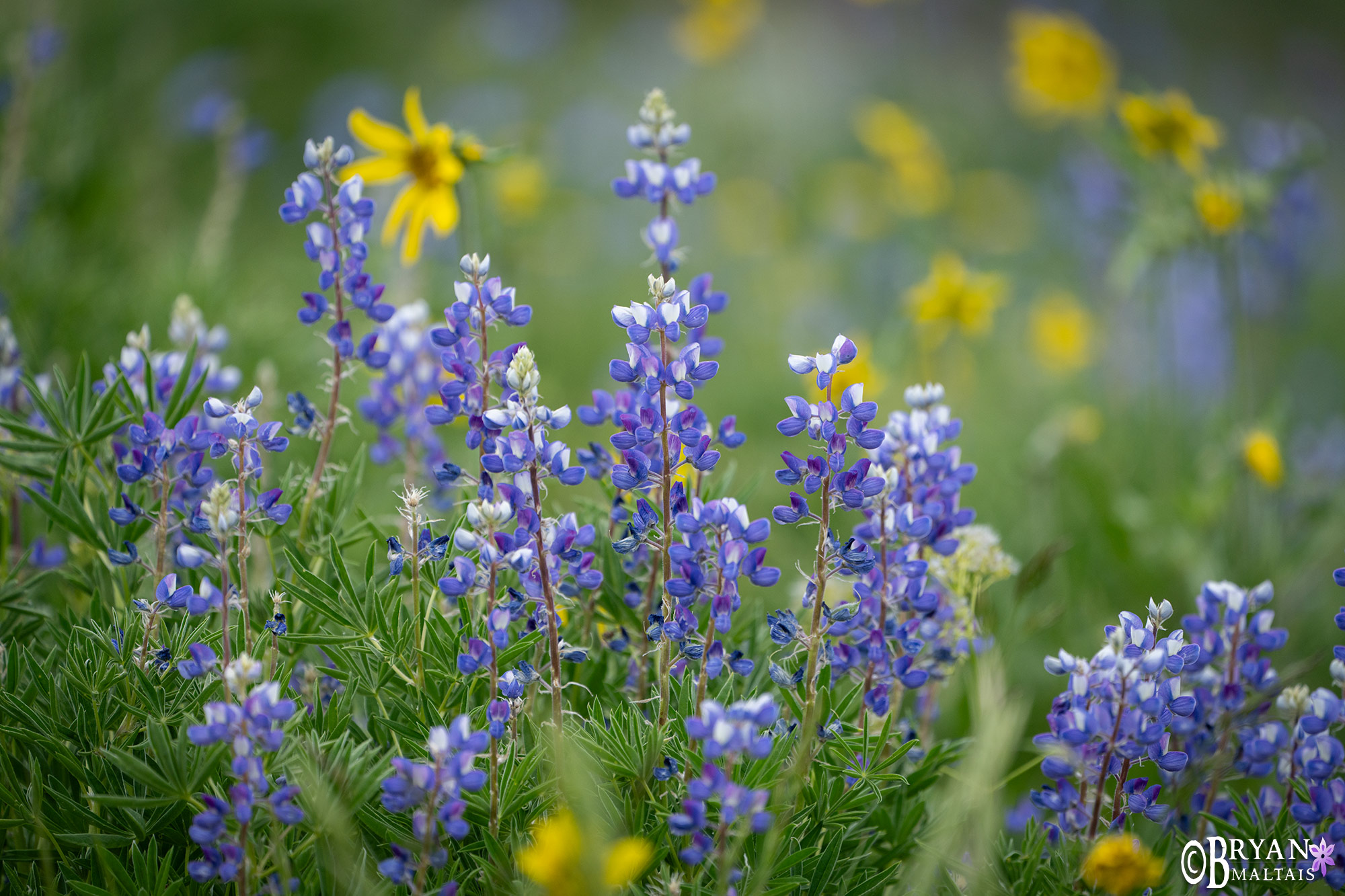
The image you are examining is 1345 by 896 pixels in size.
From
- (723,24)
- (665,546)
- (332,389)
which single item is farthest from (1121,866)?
(723,24)

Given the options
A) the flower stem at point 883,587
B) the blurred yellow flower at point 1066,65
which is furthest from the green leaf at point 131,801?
the blurred yellow flower at point 1066,65

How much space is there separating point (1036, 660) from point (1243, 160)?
17.9 ft

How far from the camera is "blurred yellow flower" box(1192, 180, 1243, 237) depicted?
7.88 ft

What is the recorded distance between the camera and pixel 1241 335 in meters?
2.48

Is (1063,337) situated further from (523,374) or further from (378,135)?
(523,374)

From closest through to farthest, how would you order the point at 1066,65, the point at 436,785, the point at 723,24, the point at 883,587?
the point at 436,785 → the point at 883,587 → the point at 1066,65 → the point at 723,24

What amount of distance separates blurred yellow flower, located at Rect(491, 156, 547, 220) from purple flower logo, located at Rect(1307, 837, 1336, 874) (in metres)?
3.53

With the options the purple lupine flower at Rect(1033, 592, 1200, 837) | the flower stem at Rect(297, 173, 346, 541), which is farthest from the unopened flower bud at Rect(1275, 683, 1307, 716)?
the flower stem at Rect(297, 173, 346, 541)

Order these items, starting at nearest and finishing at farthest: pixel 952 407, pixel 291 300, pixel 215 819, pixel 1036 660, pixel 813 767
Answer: pixel 215 819 < pixel 813 767 < pixel 1036 660 < pixel 291 300 < pixel 952 407

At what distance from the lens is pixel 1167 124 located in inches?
92.6

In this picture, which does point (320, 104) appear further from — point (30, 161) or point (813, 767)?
point (813, 767)

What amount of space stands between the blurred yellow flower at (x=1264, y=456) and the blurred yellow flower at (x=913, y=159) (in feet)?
7.50

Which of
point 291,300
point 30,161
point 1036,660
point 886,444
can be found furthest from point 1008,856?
point 30,161

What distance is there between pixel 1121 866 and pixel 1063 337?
12.1 feet
